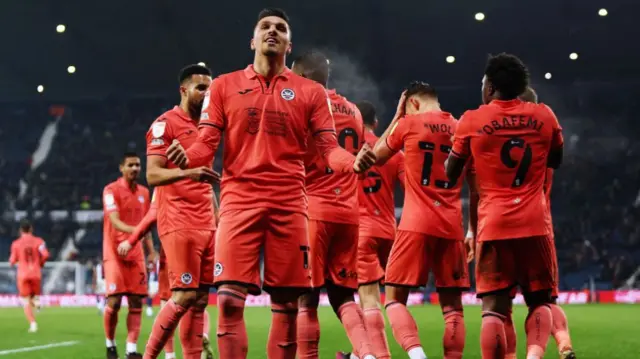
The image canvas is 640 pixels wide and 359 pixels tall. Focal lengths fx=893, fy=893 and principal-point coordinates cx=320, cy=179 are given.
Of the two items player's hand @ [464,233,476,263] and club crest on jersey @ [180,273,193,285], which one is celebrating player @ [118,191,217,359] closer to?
club crest on jersey @ [180,273,193,285]

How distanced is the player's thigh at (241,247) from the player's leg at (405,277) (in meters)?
1.85

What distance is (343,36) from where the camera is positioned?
27156 mm

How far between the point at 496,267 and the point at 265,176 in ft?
4.96

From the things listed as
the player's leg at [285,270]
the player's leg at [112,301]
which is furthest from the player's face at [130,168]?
the player's leg at [285,270]

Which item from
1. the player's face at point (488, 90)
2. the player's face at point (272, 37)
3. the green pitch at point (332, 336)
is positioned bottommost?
the green pitch at point (332, 336)

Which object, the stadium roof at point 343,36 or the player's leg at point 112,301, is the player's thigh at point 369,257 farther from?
the stadium roof at point 343,36

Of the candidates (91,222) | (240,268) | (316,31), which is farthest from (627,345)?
(91,222)

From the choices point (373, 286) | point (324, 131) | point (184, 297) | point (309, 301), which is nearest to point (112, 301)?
point (184, 297)

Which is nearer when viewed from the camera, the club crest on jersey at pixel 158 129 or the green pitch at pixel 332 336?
the club crest on jersey at pixel 158 129

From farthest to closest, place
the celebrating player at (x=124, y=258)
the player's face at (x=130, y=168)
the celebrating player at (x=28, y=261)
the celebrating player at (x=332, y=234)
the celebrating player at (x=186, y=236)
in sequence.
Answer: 1. the celebrating player at (x=28, y=261)
2. the player's face at (x=130, y=168)
3. the celebrating player at (x=124, y=258)
4. the celebrating player at (x=186, y=236)
5. the celebrating player at (x=332, y=234)

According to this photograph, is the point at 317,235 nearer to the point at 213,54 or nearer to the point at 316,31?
the point at 316,31

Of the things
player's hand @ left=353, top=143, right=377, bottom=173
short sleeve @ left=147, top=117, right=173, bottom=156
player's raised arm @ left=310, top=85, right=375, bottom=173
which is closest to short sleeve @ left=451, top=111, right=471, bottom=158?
player's raised arm @ left=310, top=85, right=375, bottom=173

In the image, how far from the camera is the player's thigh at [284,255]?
5.08 meters

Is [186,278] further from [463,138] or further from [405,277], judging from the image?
[463,138]
